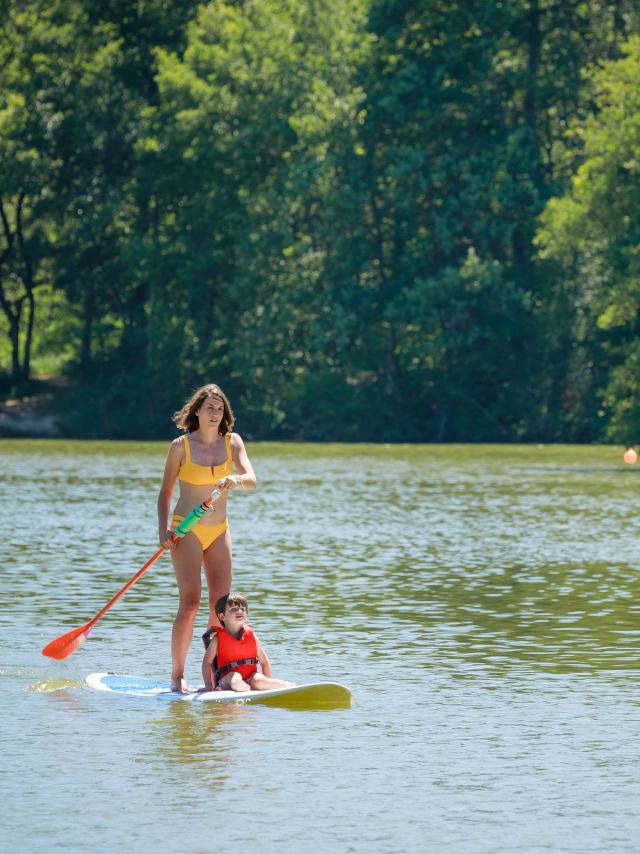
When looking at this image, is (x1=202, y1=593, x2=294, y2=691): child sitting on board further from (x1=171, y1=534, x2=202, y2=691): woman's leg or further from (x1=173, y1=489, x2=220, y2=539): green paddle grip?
(x1=173, y1=489, x2=220, y2=539): green paddle grip

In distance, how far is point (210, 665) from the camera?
13.1 m

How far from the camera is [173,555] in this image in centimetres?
1322

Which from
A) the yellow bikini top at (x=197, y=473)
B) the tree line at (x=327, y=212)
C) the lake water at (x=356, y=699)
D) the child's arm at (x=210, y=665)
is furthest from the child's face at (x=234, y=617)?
the tree line at (x=327, y=212)

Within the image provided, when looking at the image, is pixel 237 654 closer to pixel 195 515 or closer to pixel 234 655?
pixel 234 655

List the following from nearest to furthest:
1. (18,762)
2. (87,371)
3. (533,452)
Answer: (18,762), (533,452), (87,371)

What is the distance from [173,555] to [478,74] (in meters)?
61.0

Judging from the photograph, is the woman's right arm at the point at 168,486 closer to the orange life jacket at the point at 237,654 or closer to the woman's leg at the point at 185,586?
the woman's leg at the point at 185,586

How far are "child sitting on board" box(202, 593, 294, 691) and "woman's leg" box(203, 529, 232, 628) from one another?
14 cm

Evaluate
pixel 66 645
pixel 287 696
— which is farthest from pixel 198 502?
pixel 66 645

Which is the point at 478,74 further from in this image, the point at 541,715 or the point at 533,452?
the point at 541,715

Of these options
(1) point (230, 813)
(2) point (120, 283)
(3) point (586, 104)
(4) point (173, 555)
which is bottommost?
(1) point (230, 813)

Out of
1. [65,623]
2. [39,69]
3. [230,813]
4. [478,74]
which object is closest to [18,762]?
[230,813]

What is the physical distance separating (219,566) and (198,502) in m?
0.44

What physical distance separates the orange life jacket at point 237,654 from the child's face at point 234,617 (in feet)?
0.18
